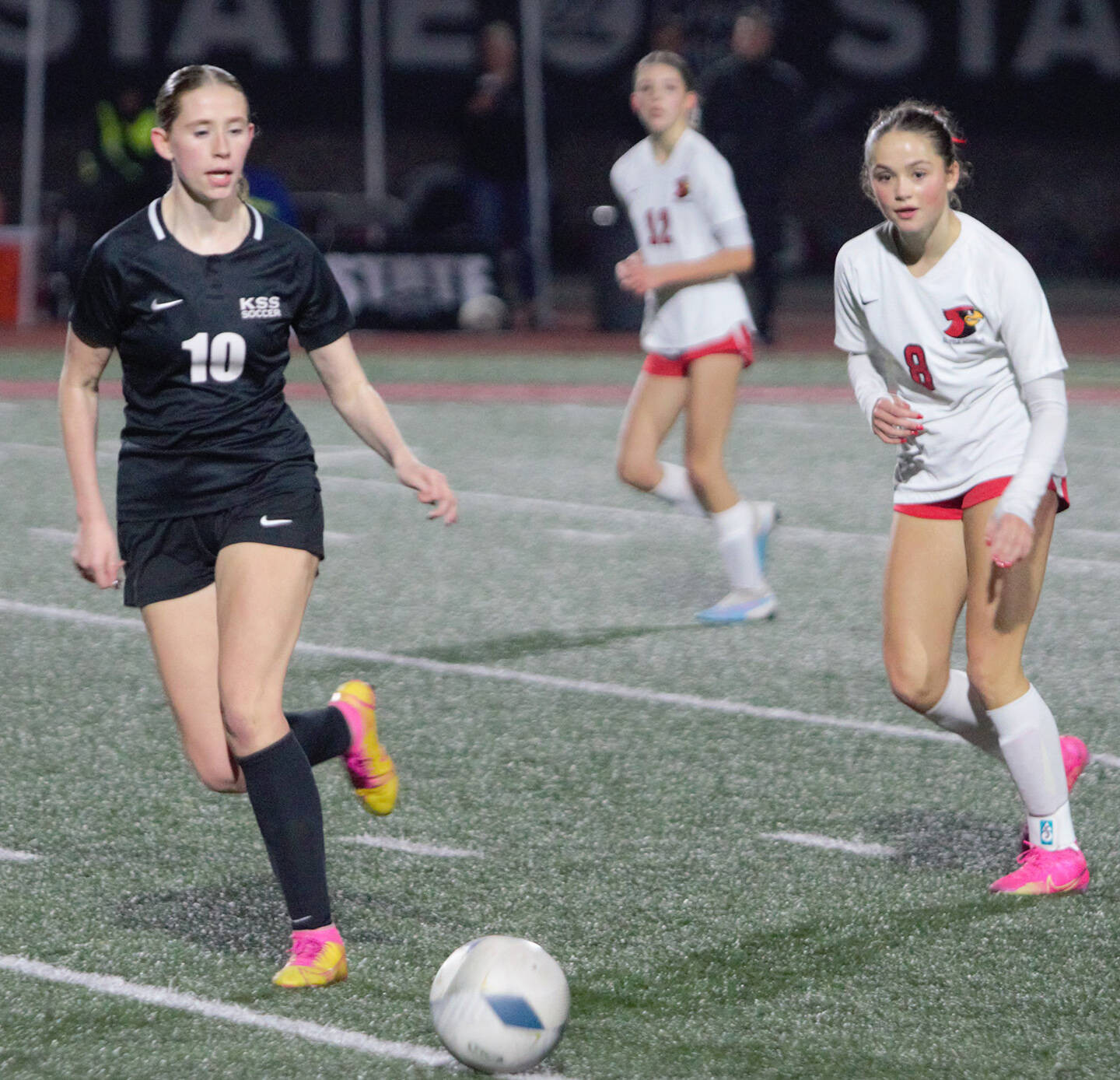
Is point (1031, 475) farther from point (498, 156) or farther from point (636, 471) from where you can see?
point (498, 156)

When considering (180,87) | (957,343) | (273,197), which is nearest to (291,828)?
(180,87)

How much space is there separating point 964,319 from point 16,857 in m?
2.68

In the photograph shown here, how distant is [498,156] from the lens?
18906 millimetres

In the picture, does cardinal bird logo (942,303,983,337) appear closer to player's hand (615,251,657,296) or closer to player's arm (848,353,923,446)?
player's arm (848,353,923,446)

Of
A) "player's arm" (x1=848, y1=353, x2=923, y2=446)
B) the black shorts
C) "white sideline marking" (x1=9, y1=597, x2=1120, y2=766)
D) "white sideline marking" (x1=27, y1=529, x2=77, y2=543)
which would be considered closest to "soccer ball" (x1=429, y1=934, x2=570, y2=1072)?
the black shorts

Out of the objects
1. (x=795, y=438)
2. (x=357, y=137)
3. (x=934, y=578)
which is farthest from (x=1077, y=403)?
(x=357, y=137)

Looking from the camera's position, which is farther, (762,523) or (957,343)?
(762,523)

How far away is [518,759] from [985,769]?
138cm

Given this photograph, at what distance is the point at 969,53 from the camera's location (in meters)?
25.3

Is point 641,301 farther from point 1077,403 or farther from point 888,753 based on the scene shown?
point 888,753

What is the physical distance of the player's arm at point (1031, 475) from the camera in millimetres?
4453

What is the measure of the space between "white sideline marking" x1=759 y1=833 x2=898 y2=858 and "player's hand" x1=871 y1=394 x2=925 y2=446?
1102 mm

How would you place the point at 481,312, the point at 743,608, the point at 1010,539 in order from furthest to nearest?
1. the point at 481,312
2. the point at 743,608
3. the point at 1010,539

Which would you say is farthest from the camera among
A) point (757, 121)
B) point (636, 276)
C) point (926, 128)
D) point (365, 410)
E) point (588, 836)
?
point (757, 121)
